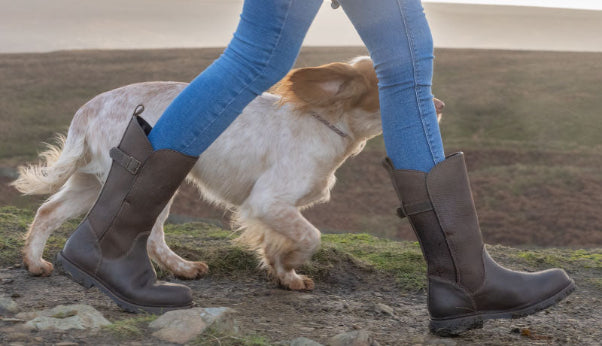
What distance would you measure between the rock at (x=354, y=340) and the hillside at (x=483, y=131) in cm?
672

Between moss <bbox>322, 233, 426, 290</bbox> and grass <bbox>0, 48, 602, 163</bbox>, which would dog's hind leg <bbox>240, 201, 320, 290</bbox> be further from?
grass <bbox>0, 48, 602, 163</bbox>

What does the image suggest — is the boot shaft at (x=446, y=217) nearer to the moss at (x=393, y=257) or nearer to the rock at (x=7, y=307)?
the moss at (x=393, y=257)

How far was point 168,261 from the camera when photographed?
3.54 meters

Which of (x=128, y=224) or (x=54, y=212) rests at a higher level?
(x=128, y=224)

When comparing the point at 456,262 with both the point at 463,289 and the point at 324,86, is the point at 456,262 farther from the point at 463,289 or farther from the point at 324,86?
the point at 324,86

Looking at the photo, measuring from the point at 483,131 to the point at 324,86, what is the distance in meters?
14.6

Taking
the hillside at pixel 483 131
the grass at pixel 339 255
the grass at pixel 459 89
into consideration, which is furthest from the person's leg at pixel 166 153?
the grass at pixel 459 89

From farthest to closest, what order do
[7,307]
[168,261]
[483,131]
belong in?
[483,131]
[168,261]
[7,307]

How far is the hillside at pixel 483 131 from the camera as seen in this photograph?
1110cm

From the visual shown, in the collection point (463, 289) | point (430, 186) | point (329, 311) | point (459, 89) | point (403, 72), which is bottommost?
point (329, 311)

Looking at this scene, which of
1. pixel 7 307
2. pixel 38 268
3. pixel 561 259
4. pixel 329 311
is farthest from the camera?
pixel 561 259

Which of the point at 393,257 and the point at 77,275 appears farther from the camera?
the point at 393,257

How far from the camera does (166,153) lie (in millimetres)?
2285

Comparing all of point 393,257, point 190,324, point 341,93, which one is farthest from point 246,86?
point 393,257
